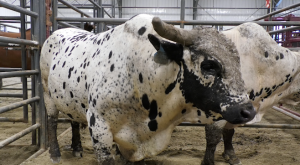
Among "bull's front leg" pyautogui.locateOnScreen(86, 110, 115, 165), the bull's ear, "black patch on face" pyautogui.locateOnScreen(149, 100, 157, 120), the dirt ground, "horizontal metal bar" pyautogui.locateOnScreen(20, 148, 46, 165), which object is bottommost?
the dirt ground

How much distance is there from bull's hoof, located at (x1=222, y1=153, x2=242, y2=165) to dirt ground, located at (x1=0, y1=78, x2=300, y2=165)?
59 mm

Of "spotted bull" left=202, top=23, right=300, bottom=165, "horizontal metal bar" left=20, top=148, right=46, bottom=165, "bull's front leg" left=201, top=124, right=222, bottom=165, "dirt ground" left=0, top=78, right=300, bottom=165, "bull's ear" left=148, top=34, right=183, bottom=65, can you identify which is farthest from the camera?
"dirt ground" left=0, top=78, right=300, bottom=165

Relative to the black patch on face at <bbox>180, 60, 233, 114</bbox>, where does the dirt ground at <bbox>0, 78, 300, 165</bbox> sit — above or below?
below

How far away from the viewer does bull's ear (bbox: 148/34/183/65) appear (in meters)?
1.75

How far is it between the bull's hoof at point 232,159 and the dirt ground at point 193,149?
0.06m

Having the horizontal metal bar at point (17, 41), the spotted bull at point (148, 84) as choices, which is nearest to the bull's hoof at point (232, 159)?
the spotted bull at point (148, 84)

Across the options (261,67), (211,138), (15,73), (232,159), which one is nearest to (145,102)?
(211,138)

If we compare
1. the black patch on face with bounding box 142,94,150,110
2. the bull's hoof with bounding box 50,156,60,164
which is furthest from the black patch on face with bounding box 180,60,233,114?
the bull's hoof with bounding box 50,156,60,164

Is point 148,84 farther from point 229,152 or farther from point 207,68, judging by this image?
point 229,152

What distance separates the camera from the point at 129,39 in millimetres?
2115

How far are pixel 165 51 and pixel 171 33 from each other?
17 centimetres

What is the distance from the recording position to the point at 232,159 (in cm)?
316

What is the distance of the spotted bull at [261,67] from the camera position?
8.73ft

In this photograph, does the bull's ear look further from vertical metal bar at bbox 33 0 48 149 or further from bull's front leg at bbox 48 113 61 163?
vertical metal bar at bbox 33 0 48 149
